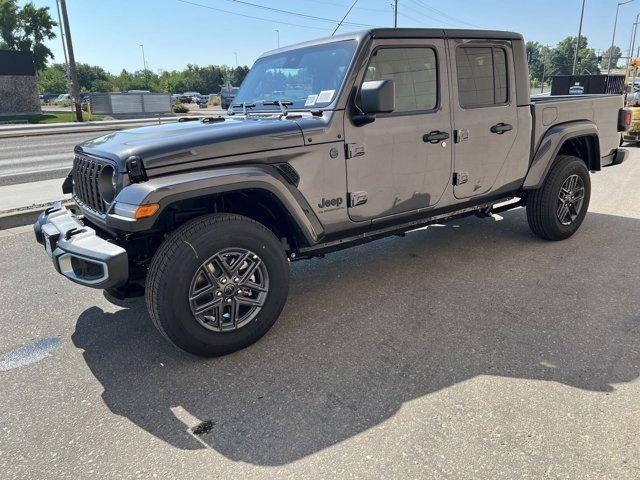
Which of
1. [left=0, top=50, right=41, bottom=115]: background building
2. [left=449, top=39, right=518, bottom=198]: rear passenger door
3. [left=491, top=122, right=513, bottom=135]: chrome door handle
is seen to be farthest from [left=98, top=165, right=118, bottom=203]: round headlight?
[left=0, top=50, right=41, bottom=115]: background building

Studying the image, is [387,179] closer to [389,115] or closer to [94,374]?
[389,115]

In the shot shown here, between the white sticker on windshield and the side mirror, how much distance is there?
257mm

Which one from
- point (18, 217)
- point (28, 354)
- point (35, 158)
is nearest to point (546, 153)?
point (28, 354)

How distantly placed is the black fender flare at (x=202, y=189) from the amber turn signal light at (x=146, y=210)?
19 millimetres

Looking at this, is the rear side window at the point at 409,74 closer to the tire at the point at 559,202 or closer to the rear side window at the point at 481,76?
the rear side window at the point at 481,76

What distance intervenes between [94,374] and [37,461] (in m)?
0.76

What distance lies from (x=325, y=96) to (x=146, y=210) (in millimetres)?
1555

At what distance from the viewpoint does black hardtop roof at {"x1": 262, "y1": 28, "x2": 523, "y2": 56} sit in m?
3.64

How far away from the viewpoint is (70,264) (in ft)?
9.80

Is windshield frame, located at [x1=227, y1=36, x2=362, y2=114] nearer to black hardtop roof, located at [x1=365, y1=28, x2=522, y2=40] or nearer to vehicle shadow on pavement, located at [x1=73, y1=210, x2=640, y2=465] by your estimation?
black hardtop roof, located at [x1=365, y1=28, x2=522, y2=40]

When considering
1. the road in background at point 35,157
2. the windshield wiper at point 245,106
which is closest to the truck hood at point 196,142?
the windshield wiper at point 245,106

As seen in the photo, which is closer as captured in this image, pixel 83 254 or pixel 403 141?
pixel 83 254

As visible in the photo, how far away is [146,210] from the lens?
106 inches

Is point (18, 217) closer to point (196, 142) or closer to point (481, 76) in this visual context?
point (196, 142)
